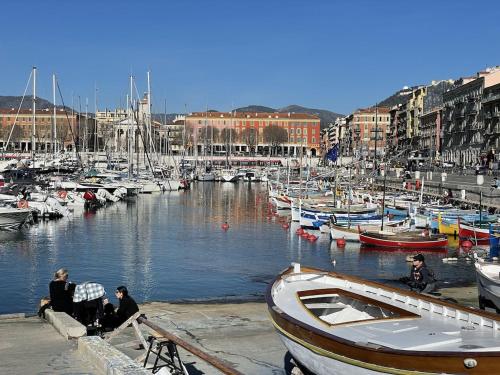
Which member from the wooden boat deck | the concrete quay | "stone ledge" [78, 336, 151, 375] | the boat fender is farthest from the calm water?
the boat fender

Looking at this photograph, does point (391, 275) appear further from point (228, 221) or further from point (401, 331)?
point (228, 221)

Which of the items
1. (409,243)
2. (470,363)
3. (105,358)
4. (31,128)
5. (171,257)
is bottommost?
(171,257)

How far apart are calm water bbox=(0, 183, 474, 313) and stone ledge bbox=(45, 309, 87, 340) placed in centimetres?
786

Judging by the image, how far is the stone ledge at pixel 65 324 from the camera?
13.2 meters

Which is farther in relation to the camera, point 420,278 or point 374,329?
point 420,278

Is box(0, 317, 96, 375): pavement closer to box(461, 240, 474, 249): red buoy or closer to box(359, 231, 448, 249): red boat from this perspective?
box(359, 231, 448, 249): red boat

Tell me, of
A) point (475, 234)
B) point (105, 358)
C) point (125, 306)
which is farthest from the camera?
point (475, 234)

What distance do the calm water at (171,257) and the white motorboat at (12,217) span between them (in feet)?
2.65

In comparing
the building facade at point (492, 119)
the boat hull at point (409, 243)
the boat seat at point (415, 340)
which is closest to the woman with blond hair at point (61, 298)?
the boat seat at point (415, 340)

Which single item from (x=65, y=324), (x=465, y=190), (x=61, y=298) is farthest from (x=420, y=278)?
(x=465, y=190)

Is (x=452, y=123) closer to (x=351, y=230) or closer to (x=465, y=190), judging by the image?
(x=465, y=190)

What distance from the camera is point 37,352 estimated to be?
12.5 metres

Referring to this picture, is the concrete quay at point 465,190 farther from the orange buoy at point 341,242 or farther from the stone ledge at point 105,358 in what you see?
the stone ledge at point 105,358

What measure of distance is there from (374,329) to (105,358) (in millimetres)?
4068
